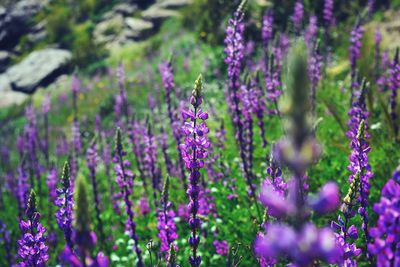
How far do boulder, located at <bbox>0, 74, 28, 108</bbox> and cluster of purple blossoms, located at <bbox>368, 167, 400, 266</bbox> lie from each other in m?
21.0

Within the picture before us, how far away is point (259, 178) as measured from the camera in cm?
518

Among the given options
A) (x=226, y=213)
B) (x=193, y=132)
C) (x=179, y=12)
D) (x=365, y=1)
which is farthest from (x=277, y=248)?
(x=179, y=12)

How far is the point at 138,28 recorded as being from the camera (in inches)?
950

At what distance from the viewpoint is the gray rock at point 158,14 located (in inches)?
950

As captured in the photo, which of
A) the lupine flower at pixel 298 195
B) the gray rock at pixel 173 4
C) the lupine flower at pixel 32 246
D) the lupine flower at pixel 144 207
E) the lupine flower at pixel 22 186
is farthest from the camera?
the gray rock at pixel 173 4

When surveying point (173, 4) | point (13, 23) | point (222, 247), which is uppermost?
point (222, 247)

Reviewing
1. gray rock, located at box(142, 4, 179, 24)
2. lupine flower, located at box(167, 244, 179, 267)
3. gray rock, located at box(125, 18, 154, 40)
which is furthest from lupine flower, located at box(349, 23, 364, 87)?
gray rock, located at box(142, 4, 179, 24)

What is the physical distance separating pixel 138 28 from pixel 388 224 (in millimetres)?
23889

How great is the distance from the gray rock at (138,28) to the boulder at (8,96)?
6.58 m

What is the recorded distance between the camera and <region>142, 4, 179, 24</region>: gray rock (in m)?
24.1

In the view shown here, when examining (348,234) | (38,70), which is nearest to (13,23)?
(38,70)

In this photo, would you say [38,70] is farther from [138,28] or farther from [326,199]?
[326,199]

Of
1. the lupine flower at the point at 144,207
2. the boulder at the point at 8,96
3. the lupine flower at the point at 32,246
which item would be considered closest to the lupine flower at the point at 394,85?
the lupine flower at the point at 144,207

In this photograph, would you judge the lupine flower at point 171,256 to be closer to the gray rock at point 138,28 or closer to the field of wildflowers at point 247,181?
the field of wildflowers at point 247,181
